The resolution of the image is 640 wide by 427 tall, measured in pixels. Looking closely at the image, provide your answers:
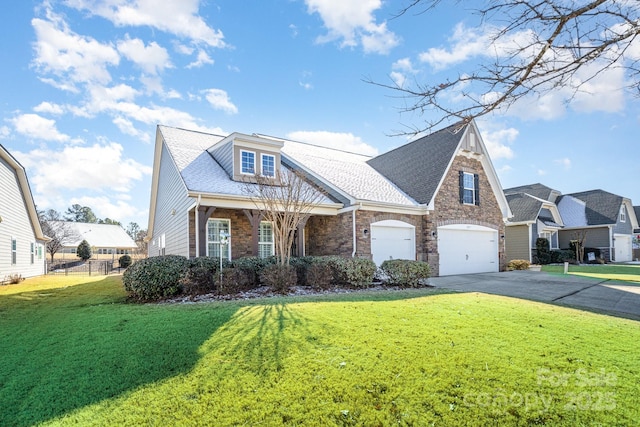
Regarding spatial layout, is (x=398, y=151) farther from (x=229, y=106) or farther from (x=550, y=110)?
(x=550, y=110)

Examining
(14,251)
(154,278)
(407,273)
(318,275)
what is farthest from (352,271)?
(14,251)

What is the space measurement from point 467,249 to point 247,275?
35.1 feet

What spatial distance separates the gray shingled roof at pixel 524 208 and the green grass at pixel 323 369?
19389 mm

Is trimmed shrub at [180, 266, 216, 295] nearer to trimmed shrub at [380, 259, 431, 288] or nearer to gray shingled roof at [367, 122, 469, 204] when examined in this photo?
trimmed shrub at [380, 259, 431, 288]

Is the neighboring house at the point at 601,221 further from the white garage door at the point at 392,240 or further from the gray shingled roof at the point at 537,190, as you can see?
Result: the white garage door at the point at 392,240

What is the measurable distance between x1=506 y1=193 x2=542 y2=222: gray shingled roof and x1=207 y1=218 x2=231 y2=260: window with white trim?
789 inches

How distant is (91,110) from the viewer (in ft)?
47.2

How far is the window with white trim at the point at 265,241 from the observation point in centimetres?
1398

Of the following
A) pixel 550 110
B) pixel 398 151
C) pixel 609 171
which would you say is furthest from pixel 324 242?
pixel 550 110

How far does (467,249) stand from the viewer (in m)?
15.5

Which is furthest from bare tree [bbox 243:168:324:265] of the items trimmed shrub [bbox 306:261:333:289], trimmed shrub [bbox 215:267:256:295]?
trimmed shrub [bbox 215:267:256:295]

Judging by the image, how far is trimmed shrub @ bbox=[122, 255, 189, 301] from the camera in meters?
8.59

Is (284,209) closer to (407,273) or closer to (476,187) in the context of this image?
(407,273)

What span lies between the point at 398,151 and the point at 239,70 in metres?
10.4
